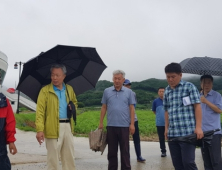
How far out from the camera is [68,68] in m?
5.28

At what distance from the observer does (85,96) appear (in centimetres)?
6141

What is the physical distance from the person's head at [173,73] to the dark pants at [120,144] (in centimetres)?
153

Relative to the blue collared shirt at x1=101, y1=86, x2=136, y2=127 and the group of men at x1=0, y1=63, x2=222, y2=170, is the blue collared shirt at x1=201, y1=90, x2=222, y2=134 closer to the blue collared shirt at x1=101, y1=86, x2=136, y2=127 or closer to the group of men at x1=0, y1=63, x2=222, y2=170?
the group of men at x1=0, y1=63, x2=222, y2=170

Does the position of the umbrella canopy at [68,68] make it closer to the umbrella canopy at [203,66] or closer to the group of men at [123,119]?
the group of men at [123,119]

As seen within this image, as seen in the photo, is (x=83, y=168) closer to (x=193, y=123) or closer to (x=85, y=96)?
(x=193, y=123)

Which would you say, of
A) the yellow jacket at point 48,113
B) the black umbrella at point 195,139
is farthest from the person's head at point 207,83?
the yellow jacket at point 48,113

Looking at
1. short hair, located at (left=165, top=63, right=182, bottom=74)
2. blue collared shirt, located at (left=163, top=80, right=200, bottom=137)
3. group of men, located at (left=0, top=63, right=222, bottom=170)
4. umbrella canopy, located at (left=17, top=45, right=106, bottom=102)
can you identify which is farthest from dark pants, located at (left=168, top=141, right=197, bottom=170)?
umbrella canopy, located at (left=17, top=45, right=106, bottom=102)

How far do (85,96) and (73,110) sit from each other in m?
57.1

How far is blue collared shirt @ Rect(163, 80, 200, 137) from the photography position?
366 centimetres

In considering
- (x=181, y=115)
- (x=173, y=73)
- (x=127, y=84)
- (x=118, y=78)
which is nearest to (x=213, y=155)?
(x=181, y=115)

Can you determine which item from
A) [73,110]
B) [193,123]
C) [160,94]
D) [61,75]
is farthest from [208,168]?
[160,94]

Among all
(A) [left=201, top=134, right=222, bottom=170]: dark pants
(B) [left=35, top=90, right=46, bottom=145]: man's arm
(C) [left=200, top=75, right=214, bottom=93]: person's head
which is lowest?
(A) [left=201, top=134, right=222, bottom=170]: dark pants

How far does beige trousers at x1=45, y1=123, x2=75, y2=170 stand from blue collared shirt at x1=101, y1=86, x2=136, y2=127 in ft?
2.82

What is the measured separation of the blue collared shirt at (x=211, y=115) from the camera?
176 inches
